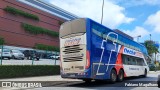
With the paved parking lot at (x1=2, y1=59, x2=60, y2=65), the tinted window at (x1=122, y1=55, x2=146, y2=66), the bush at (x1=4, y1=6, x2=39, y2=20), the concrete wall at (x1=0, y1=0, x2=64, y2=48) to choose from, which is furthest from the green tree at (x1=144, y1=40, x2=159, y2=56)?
the paved parking lot at (x1=2, y1=59, x2=60, y2=65)

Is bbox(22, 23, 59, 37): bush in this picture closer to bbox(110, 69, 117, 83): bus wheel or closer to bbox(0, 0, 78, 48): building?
bbox(0, 0, 78, 48): building

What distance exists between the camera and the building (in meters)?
56.3

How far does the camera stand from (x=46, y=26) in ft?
224

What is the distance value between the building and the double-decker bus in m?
38.0

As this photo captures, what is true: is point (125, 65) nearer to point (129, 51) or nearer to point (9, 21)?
point (129, 51)

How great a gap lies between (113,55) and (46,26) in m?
49.1

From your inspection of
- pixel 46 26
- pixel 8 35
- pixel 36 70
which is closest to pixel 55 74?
pixel 36 70

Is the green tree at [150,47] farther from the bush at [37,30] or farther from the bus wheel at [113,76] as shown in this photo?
the bus wheel at [113,76]

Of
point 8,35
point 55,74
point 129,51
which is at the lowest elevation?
point 55,74

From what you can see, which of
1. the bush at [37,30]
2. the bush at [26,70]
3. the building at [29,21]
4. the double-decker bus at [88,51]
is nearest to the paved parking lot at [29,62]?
the bush at [26,70]

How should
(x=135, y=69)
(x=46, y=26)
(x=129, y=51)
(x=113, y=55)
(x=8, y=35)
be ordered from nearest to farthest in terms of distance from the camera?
(x=113, y=55), (x=129, y=51), (x=135, y=69), (x=8, y=35), (x=46, y=26)

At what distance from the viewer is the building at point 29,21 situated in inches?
2218

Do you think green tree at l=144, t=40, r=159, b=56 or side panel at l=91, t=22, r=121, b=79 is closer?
side panel at l=91, t=22, r=121, b=79

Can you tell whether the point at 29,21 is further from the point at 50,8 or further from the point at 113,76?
the point at 113,76
